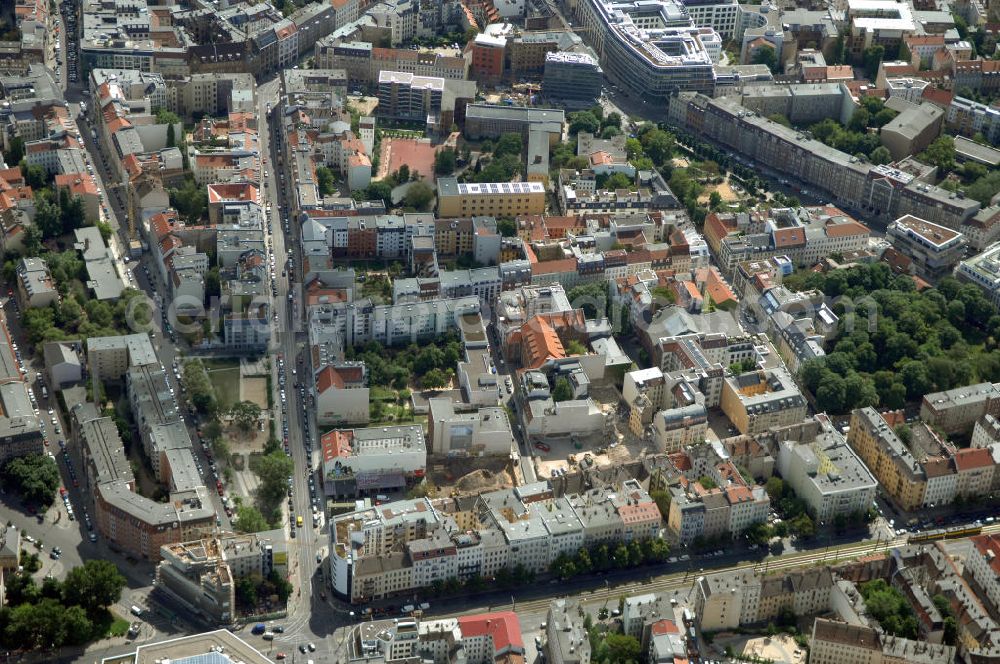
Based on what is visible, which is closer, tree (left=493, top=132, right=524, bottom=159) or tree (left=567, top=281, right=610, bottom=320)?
tree (left=567, top=281, right=610, bottom=320)

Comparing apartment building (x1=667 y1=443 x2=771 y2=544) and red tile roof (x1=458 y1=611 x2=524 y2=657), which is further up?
apartment building (x1=667 y1=443 x2=771 y2=544)

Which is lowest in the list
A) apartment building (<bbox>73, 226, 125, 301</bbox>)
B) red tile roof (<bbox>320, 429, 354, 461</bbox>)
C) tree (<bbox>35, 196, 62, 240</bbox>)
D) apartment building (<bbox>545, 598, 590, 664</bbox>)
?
apartment building (<bbox>545, 598, 590, 664</bbox>)

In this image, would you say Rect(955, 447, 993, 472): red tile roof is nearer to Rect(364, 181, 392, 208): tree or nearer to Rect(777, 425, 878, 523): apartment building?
Rect(777, 425, 878, 523): apartment building

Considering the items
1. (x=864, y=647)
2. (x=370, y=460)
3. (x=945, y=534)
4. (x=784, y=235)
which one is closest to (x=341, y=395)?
(x=370, y=460)

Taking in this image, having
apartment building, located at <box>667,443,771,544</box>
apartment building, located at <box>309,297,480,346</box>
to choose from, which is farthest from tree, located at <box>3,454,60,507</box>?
apartment building, located at <box>667,443,771,544</box>

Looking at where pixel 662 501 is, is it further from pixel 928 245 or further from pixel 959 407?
pixel 928 245

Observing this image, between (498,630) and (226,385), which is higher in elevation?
(226,385)
